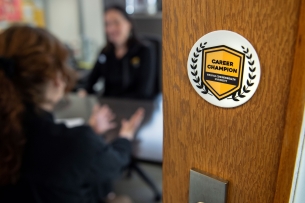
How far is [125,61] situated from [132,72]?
0.34 feet

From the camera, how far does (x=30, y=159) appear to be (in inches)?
42.1

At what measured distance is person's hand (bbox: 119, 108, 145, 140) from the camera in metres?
1.54

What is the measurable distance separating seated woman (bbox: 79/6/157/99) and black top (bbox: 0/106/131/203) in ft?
4.33

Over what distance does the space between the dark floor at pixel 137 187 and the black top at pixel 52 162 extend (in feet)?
3.84

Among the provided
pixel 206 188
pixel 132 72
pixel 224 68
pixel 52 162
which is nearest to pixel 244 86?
pixel 224 68

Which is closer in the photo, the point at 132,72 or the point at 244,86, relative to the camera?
the point at 244,86

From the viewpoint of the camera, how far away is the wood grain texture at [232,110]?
36 cm

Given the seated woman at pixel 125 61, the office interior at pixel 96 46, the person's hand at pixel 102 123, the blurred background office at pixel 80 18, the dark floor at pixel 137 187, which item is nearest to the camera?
the person's hand at pixel 102 123

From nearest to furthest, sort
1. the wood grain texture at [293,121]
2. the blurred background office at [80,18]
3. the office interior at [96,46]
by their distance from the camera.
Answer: the wood grain texture at [293,121]
the office interior at [96,46]
the blurred background office at [80,18]

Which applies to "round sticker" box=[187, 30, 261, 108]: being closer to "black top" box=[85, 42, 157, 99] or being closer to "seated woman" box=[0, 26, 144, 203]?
"seated woman" box=[0, 26, 144, 203]

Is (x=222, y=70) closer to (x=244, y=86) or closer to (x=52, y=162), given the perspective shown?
(x=244, y=86)

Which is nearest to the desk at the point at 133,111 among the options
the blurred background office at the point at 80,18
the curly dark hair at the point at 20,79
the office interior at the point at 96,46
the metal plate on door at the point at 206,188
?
the office interior at the point at 96,46

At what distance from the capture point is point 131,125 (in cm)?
159

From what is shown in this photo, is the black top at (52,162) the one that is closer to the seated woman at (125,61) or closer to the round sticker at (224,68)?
the round sticker at (224,68)
